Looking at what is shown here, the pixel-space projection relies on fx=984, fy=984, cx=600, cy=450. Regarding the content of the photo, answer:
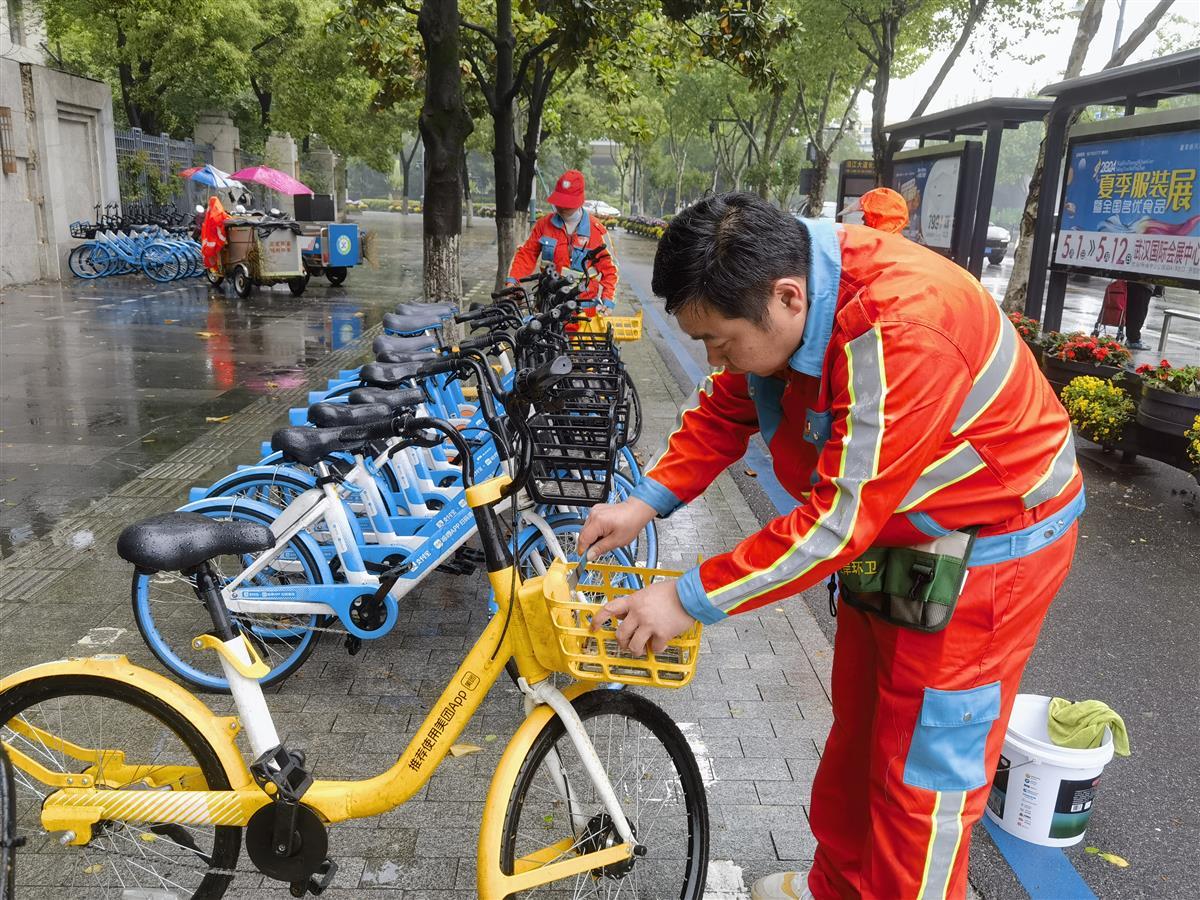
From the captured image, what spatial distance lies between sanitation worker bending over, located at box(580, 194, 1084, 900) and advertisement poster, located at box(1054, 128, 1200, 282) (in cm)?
694

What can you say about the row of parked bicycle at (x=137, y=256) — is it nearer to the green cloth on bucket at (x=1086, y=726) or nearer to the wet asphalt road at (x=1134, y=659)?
the wet asphalt road at (x=1134, y=659)

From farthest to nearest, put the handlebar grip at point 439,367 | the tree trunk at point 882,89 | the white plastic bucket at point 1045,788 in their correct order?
1. the tree trunk at point 882,89
2. the handlebar grip at point 439,367
3. the white plastic bucket at point 1045,788

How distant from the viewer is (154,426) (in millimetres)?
7512

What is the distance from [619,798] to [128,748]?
131 cm

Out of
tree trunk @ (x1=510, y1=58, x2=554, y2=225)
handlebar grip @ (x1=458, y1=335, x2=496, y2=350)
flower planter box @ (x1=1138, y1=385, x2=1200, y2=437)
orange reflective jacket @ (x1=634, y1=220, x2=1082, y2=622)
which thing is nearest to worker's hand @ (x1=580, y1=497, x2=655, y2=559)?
orange reflective jacket @ (x1=634, y1=220, x2=1082, y2=622)

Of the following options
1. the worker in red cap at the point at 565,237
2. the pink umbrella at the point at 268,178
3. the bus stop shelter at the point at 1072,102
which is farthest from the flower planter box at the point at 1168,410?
the pink umbrella at the point at 268,178

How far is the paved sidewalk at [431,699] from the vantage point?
9.38 feet

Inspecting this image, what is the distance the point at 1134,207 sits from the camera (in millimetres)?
8328

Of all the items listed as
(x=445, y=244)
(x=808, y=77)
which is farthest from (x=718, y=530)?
(x=808, y=77)

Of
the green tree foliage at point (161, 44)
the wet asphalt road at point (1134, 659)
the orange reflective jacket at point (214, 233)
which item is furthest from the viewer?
the green tree foliage at point (161, 44)

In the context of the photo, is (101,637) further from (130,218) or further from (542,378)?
(130,218)

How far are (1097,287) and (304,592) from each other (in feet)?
82.4

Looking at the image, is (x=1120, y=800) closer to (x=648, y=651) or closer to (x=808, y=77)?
(x=648, y=651)

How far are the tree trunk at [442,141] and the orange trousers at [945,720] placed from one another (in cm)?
830
